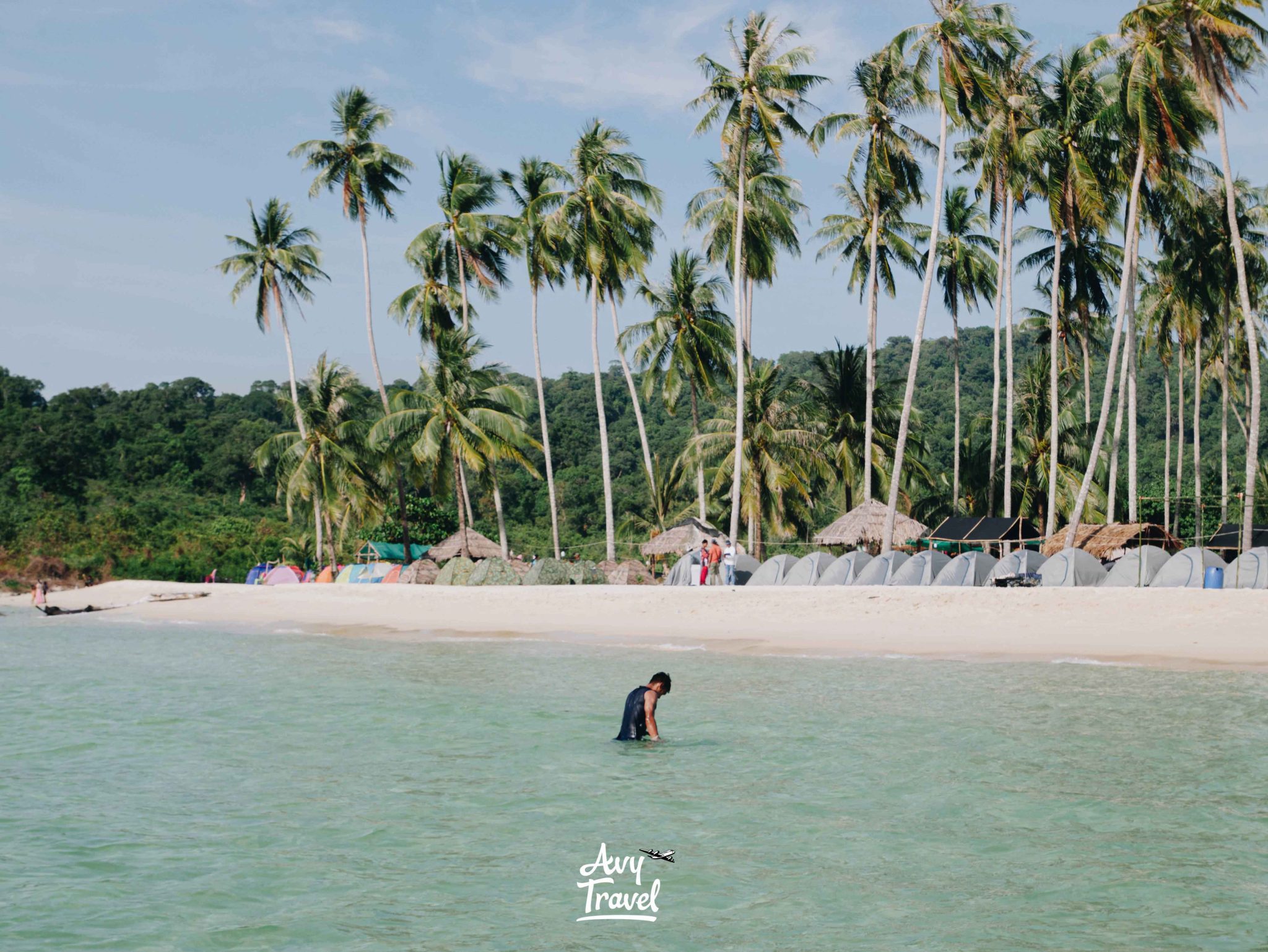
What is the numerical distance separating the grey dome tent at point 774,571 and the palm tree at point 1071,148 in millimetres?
8915

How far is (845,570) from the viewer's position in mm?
28484

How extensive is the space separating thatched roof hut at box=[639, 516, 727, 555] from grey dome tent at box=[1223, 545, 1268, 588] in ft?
47.4

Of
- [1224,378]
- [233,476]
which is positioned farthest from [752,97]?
[233,476]

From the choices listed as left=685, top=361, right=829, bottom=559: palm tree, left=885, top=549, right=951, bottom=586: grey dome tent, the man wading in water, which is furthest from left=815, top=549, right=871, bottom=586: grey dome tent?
the man wading in water

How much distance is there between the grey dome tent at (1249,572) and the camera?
23.4 meters

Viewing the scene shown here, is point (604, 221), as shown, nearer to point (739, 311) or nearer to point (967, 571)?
point (739, 311)

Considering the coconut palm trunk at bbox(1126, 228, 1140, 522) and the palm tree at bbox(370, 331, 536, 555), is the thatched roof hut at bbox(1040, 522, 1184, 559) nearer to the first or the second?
the coconut palm trunk at bbox(1126, 228, 1140, 522)

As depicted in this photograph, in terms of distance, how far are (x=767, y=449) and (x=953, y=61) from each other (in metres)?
13.7

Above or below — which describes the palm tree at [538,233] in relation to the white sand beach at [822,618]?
above

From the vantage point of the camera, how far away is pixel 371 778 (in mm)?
10297

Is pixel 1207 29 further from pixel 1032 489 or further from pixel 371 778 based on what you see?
pixel 371 778

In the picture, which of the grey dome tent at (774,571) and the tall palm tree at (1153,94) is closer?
the tall palm tree at (1153,94)

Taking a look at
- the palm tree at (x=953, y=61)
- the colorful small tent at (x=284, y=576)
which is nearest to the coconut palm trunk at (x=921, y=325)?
the palm tree at (x=953, y=61)

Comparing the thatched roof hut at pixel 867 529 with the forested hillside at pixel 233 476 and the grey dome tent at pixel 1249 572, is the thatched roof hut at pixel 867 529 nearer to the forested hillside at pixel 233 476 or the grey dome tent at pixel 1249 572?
the forested hillside at pixel 233 476
